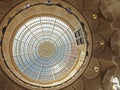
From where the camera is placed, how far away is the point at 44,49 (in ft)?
78.5

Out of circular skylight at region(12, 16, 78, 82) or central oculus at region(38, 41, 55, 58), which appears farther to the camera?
central oculus at region(38, 41, 55, 58)

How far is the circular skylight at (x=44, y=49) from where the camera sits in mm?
22766

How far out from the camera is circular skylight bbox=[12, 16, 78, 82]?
896 inches

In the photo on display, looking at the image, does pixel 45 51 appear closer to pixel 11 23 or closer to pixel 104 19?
pixel 11 23

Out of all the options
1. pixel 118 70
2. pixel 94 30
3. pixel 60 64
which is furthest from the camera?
pixel 60 64

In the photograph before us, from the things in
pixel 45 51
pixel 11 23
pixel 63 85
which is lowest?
pixel 63 85

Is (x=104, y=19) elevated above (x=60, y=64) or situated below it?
above

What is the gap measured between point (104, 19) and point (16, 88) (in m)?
7.05

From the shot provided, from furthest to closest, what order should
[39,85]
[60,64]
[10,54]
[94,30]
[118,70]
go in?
[60,64]
[10,54]
[39,85]
[94,30]
[118,70]

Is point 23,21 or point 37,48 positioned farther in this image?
point 37,48

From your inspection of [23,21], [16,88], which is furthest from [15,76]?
[23,21]

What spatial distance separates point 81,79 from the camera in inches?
728

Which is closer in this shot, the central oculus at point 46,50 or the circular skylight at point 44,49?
the circular skylight at point 44,49

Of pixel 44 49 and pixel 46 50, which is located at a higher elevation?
pixel 44 49
